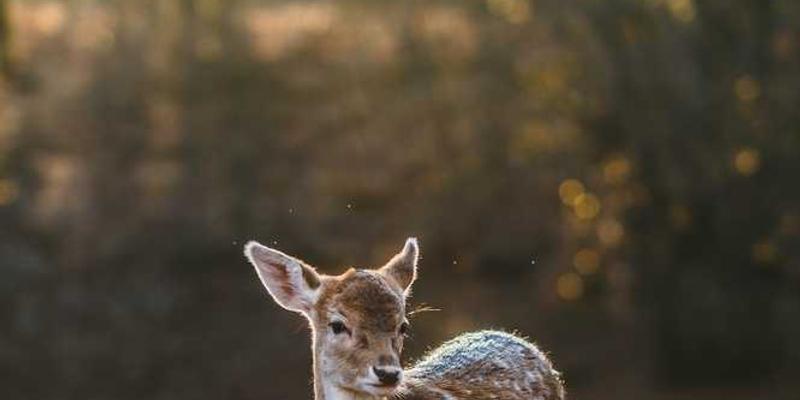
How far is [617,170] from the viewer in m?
27.5

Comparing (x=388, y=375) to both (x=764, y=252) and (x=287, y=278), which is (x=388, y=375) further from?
(x=764, y=252)

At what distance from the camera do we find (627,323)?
92.3ft

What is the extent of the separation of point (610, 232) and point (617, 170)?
36.7 inches

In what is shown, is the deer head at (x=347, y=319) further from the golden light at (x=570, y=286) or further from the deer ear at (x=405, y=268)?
the golden light at (x=570, y=286)

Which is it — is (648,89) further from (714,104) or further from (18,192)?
(18,192)

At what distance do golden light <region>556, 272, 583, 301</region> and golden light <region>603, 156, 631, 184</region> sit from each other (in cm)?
170

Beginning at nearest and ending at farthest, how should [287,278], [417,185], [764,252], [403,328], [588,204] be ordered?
[403,328] < [287,278] < [764,252] < [588,204] < [417,185]

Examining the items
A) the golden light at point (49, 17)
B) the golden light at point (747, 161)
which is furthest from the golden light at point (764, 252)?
the golden light at point (49, 17)

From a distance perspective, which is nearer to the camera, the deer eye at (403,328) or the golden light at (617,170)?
the deer eye at (403,328)

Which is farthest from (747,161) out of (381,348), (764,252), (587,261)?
(381,348)

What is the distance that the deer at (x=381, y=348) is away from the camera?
39.2 feet

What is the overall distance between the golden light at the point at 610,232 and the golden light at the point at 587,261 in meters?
0.40

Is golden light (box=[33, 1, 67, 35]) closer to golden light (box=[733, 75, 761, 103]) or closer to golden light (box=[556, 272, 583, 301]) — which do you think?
golden light (box=[556, 272, 583, 301])

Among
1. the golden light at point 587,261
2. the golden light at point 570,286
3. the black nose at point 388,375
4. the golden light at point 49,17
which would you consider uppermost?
the golden light at point 49,17
